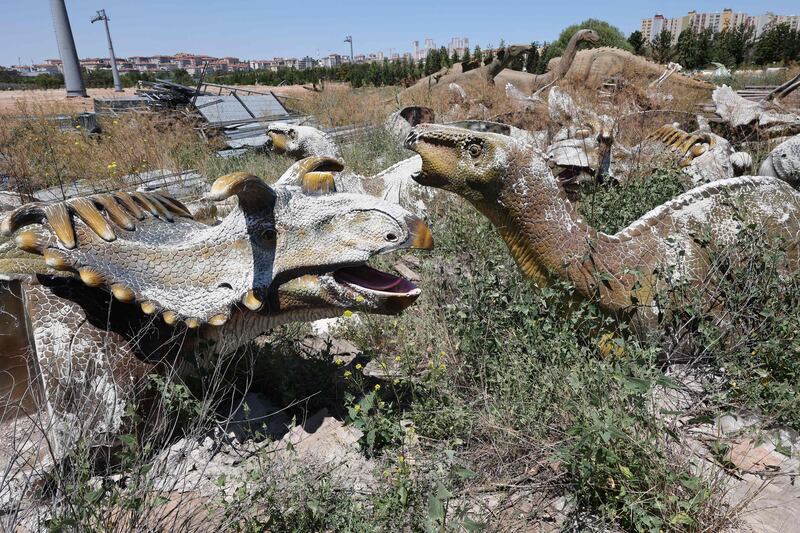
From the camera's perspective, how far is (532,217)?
8.56 feet

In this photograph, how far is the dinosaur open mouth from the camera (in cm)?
208

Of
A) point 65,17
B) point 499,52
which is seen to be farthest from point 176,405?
point 65,17

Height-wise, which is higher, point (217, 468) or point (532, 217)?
point (532, 217)

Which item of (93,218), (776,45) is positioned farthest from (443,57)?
(93,218)

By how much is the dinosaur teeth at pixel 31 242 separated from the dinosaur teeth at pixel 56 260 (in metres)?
0.04

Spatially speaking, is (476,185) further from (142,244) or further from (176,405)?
(176,405)

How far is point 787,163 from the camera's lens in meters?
4.41

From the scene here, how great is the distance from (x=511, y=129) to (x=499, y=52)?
26.4 feet

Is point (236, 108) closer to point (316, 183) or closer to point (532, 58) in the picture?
point (316, 183)

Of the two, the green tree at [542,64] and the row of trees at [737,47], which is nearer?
the green tree at [542,64]

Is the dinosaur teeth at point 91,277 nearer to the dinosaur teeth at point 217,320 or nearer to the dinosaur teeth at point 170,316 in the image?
the dinosaur teeth at point 170,316

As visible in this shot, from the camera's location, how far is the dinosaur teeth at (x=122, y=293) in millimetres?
1836

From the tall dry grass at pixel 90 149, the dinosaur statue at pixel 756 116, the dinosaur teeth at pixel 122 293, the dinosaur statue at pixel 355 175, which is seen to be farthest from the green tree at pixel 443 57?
the dinosaur teeth at pixel 122 293

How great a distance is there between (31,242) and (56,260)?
14cm
